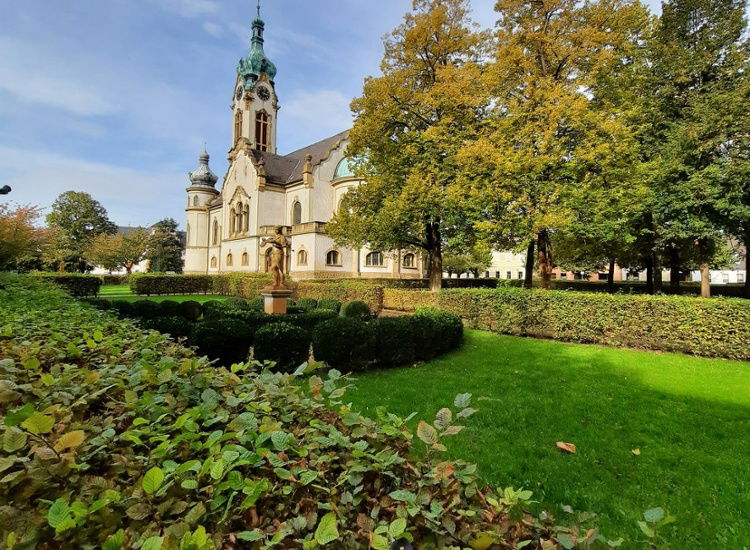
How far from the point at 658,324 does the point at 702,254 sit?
50.9ft

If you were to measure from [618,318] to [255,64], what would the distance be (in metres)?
52.2

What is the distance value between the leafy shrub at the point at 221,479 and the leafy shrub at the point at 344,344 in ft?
19.6

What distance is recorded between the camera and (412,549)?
3.77ft

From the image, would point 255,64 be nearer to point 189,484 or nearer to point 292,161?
point 292,161

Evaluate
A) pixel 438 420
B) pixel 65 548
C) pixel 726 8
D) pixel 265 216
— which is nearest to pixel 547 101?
pixel 726 8

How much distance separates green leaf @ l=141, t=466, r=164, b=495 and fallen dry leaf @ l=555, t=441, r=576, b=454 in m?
4.81

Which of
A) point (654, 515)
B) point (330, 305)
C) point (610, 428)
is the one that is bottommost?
point (610, 428)

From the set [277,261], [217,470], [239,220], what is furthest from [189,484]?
[239,220]

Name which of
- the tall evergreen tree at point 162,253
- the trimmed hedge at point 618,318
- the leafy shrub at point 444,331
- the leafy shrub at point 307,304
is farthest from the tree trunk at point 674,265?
the tall evergreen tree at point 162,253

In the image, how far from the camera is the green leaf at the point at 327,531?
1057 millimetres

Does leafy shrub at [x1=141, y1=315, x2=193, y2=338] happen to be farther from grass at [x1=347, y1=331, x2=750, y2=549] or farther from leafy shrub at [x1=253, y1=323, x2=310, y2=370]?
grass at [x1=347, y1=331, x2=750, y2=549]

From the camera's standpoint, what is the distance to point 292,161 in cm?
4588

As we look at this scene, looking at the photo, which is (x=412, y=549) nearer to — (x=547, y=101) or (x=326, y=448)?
(x=326, y=448)

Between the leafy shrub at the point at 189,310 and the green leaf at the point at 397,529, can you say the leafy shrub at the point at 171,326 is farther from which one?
the green leaf at the point at 397,529
